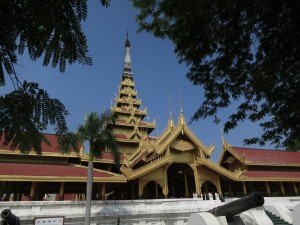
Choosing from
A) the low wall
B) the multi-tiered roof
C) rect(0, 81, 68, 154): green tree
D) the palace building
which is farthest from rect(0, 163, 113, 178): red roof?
rect(0, 81, 68, 154): green tree

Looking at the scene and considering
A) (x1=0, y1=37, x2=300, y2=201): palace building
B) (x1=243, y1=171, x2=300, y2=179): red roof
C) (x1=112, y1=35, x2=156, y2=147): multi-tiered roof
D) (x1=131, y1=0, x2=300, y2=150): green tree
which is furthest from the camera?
(x1=112, y1=35, x2=156, y2=147): multi-tiered roof

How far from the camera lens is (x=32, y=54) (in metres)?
2.02

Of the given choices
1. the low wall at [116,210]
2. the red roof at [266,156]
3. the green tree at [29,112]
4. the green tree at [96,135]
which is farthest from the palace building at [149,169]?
the green tree at [29,112]

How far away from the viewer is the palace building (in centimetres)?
1814

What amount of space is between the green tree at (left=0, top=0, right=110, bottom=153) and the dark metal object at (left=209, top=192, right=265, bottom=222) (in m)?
7.54

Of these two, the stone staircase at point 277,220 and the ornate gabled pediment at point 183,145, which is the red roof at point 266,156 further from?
the stone staircase at point 277,220

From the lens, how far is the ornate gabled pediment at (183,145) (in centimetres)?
2184

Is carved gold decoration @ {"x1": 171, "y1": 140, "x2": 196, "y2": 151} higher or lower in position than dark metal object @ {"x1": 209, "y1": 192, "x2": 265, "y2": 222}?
higher

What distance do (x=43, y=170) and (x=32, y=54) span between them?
1743 cm

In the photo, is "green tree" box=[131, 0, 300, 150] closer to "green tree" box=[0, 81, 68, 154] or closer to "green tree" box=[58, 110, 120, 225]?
"green tree" box=[0, 81, 68, 154]

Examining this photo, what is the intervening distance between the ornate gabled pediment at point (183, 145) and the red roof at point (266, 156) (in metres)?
6.98

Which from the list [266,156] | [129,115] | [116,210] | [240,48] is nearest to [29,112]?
[240,48]

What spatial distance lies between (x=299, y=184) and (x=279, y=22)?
30369 mm

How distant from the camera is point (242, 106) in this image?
786 centimetres
